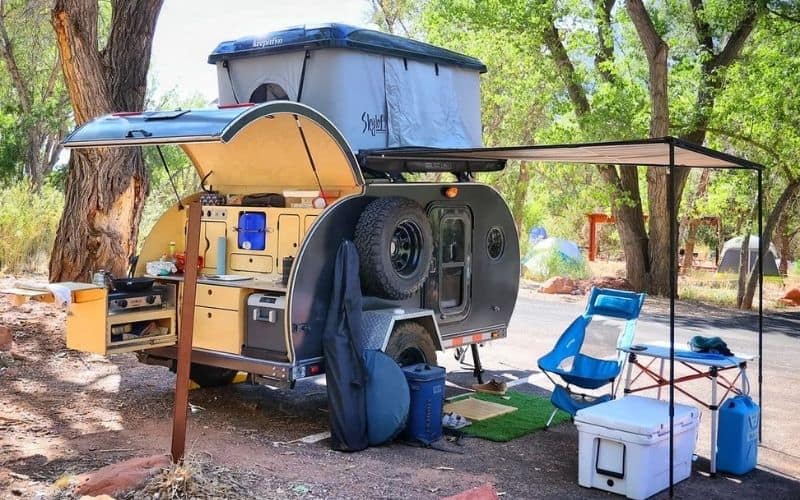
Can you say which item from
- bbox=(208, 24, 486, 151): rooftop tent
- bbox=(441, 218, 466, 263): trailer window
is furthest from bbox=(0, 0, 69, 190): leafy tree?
bbox=(441, 218, 466, 263): trailer window

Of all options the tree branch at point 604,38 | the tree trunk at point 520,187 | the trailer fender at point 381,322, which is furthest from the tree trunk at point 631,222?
the trailer fender at point 381,322

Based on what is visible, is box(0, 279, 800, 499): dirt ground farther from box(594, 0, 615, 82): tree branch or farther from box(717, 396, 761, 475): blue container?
box(594, 0, 615, 82): tree branch

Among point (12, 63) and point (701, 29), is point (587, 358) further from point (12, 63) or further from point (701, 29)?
point (12, 63)

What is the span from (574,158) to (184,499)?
4470 millimetres

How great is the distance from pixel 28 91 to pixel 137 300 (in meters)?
21.1

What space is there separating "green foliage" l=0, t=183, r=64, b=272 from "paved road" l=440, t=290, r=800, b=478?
8.17 meters

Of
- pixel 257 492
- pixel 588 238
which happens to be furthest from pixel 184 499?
pixel 588 238

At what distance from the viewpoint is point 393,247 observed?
7469mm

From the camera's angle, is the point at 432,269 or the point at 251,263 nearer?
the point at 251,263

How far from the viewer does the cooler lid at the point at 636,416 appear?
5773 millimetres

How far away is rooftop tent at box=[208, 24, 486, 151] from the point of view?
792cm

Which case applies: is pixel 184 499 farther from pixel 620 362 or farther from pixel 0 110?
pixel 0 110

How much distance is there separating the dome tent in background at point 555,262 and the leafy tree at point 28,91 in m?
13.1

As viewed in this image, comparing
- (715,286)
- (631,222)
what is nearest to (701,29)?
(631,222)
